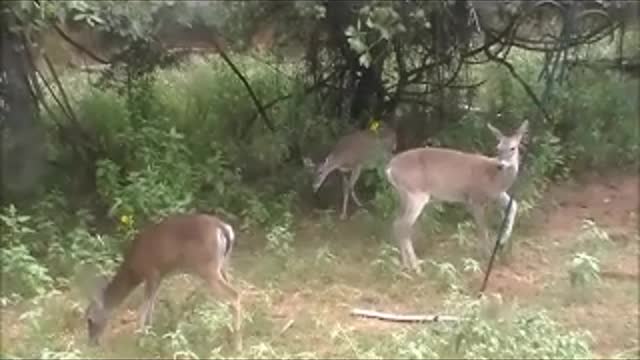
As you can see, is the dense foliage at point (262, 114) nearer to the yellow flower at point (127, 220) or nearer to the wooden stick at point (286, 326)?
the yellow flower at point (127, 220)

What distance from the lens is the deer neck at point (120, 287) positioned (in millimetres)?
7250

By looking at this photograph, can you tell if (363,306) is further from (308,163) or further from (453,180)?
(308,163)

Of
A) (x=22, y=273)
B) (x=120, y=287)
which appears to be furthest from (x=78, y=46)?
(x=120, y=287)

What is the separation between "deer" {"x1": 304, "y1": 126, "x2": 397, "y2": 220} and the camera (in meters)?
9.59

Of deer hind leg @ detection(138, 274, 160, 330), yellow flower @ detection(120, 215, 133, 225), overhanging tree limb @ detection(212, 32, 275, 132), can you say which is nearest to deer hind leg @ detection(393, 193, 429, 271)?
yellow flower @ detection(120, 215, 133, 225)

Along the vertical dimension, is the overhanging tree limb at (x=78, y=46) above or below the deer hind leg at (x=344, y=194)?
above

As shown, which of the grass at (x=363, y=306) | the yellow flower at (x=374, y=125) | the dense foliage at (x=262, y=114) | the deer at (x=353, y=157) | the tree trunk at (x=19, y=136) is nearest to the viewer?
the grass at (x=363, y=306)

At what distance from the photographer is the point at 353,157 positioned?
959 cm

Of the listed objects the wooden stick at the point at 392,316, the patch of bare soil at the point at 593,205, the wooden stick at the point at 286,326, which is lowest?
the patch of bare soil at the point at 593,205

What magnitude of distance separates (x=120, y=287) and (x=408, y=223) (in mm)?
2094

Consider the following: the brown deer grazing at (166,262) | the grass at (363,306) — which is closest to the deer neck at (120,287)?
the brown deer grazing at (166,262)

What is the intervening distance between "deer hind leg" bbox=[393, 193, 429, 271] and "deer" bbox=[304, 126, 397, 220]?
0.79 metres

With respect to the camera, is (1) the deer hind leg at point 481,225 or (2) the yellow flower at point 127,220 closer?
(2) the yellow flower at point 127,220

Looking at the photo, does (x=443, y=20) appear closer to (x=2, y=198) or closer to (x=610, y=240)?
(x=610, y=240)
